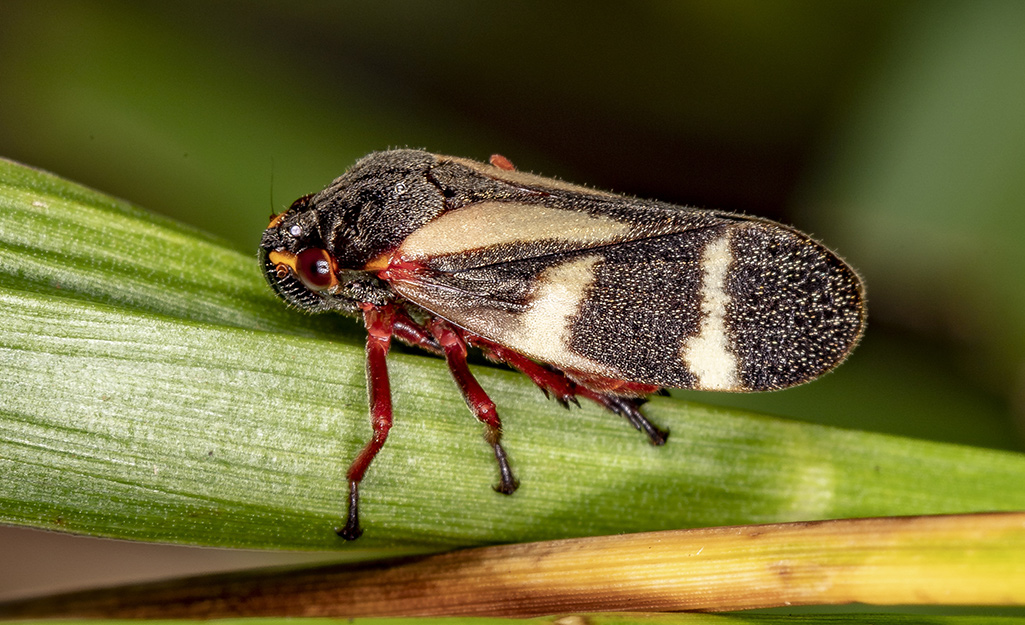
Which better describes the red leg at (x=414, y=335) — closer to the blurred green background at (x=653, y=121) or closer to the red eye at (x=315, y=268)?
the red eye at (x=315, y=268)

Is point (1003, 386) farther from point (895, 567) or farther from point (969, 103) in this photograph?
point (895, 567)

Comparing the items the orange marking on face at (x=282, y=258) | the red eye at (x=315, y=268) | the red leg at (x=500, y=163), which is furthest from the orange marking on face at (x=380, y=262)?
the red leg at (x=500, y=163)

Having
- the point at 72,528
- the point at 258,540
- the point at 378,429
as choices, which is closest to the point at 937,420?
the point at 378,429

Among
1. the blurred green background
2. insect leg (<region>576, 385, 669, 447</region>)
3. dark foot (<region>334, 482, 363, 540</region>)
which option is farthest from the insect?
the blurred green background

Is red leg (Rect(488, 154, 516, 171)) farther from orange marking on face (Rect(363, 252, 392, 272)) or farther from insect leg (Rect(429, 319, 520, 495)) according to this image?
insect leg (Rect(429, 319, 520, 495))

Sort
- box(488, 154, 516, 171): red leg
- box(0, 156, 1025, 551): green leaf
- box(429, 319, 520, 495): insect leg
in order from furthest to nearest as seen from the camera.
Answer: box(488, 154, 516, 171): red leg → box(429, 319, 520, 495): insect leg → box(0, 156, 1025, 551): green leaf

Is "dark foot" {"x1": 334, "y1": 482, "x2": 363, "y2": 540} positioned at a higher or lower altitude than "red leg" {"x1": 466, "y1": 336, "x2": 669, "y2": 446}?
lower

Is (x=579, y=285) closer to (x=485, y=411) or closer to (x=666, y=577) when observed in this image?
(x=485, y=411)
